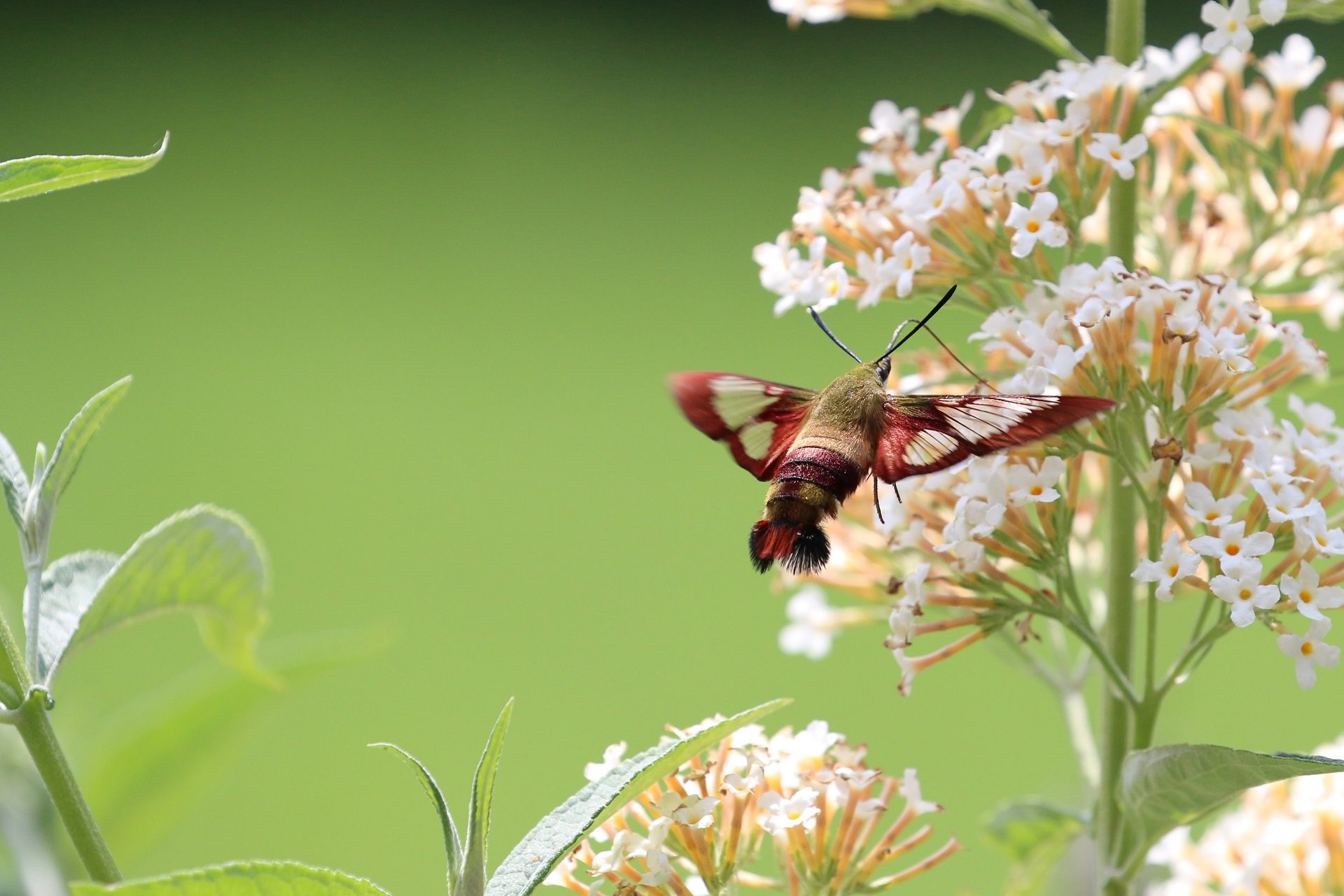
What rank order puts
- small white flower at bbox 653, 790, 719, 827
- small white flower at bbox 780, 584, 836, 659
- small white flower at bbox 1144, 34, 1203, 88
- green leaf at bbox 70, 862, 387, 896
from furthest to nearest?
small white flower at bbox 780, 584, 836, 659 → small white flower at bbox 1144, 34, 1203, 88 → small white flower at bbox 653, 790, 719, 827 → green leaf at bbox 70, 862, 387, 896

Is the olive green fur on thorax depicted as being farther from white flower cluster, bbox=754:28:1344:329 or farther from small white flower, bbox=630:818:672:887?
small white flower, bbox=630:818:672:887

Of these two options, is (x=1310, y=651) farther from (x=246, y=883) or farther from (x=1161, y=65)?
(x=246, y=883)

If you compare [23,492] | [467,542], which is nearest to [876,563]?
[23,492]

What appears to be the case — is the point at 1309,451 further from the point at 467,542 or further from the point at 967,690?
the point at 467,542

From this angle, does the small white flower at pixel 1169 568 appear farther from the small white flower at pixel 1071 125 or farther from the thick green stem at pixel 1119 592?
the small white flower at pixel 1071 125

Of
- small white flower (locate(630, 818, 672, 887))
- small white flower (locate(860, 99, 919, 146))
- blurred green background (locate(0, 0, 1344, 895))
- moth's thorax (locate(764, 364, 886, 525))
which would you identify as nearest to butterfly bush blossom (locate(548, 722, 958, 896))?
small white flower (locate(630, 818, 672, 887))

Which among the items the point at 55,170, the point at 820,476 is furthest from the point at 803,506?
the point at 55,170
